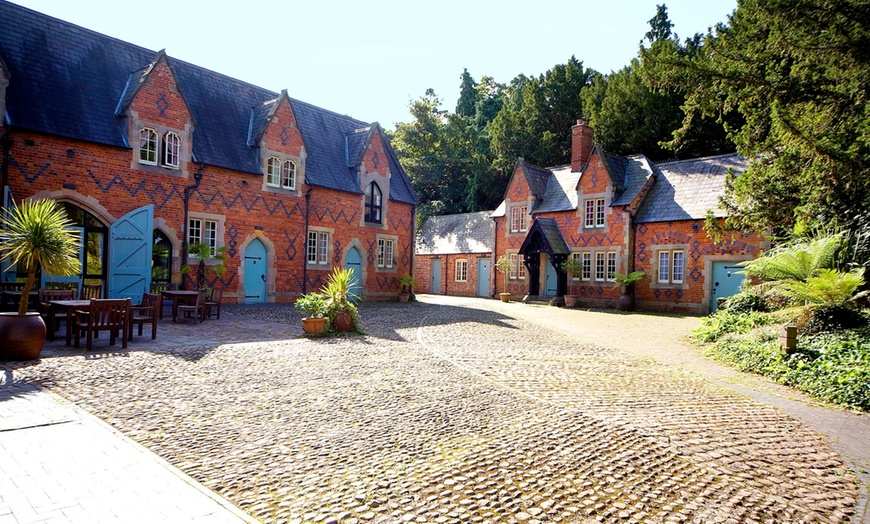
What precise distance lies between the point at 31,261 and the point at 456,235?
29169 mm

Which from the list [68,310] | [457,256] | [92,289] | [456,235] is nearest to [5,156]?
[92,289]

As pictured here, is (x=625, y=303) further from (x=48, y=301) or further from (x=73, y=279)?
(x=48, y=301)

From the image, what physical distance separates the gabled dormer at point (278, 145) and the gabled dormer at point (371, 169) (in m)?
3.27

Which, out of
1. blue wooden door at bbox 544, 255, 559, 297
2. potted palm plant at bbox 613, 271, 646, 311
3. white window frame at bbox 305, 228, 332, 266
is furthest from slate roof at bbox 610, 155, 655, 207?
white window frame at bbox 305, 228, 332, 266

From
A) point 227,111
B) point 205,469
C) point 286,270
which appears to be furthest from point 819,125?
point 227,111

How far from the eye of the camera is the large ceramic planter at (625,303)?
2450cm

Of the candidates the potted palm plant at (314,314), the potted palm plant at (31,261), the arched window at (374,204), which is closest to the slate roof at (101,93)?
the arched window at (374,204)

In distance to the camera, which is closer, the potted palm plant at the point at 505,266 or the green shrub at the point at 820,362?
the green shrub at the point at 820,362

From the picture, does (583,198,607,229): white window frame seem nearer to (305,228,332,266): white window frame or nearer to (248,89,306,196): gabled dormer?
(305,228,332,266): white window frame

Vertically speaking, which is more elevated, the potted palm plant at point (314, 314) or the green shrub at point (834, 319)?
the green shrub at point (834, 319)

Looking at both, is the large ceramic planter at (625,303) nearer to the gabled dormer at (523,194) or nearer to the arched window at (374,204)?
the gabled dormer at (523,194)

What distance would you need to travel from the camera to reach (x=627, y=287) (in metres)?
25.1

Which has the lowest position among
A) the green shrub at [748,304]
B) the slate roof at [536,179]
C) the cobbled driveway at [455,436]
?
the cobbled driveway at [455,436]

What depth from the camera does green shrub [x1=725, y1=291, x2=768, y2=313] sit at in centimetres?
1417
